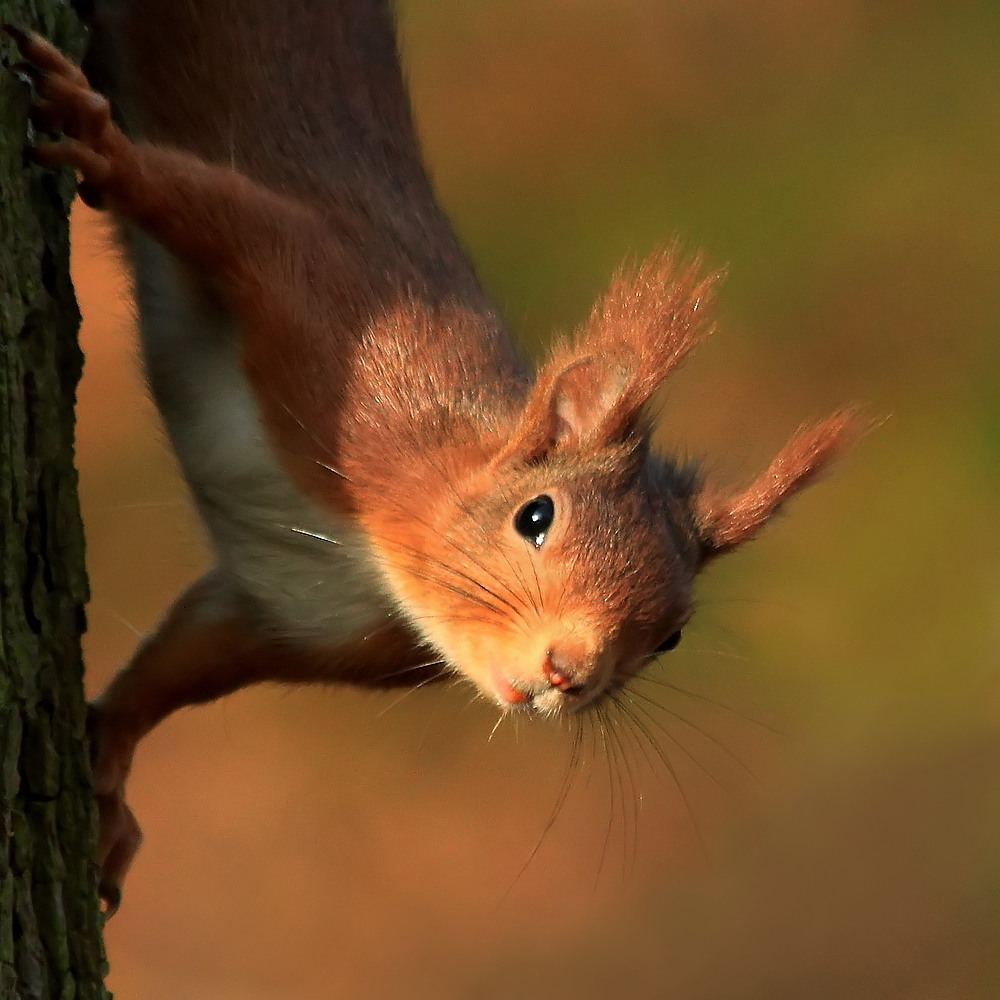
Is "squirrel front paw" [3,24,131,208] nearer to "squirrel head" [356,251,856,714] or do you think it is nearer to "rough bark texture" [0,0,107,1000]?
"rough bark texture" [0,0,107,1000]

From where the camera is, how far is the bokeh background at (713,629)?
5039mm

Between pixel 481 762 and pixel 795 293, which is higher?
pixel 795 293

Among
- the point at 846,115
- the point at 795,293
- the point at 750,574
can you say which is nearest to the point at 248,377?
the point at 750,574

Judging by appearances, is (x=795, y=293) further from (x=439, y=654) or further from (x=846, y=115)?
(x=439, y=654)

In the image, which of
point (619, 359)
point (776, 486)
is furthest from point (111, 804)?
point (776, 486)

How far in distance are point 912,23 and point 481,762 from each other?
11.5 feet

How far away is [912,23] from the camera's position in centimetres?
646

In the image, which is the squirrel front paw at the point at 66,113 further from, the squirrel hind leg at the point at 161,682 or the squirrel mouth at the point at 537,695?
the squirrel mouth at the point at 537,695

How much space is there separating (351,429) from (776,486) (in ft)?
2.30

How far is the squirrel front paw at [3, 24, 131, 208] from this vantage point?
1.91 meters

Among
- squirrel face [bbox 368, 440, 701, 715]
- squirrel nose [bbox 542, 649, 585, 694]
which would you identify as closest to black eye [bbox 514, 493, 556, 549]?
squirrel face [bbox 368, 440, 701, 715]

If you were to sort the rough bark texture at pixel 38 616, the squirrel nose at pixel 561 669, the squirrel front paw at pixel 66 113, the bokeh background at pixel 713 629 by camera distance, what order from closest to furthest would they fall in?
the rough bark texture at pixel 38 616, the squirrel front paw at pixel 66 113, the squirrel nose at pixel 561 669, the bokeh background at pixel 713 629

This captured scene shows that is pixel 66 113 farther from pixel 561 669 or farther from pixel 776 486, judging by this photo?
pixel 776 486

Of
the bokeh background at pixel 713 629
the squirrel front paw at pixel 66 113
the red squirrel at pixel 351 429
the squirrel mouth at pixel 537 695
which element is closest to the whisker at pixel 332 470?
the red squirrel at pixel 351 429
